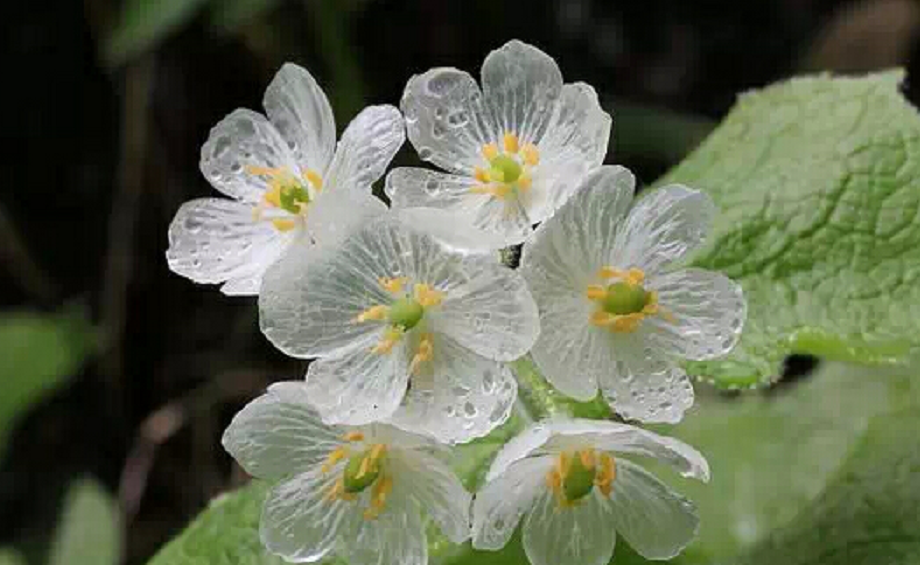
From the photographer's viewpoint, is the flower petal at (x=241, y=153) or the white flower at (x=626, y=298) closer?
the white flower at (x=626, y=298)

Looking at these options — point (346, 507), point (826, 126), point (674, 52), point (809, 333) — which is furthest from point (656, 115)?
point (346, 507)

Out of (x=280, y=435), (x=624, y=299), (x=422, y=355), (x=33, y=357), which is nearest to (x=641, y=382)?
(x=624, y=299)

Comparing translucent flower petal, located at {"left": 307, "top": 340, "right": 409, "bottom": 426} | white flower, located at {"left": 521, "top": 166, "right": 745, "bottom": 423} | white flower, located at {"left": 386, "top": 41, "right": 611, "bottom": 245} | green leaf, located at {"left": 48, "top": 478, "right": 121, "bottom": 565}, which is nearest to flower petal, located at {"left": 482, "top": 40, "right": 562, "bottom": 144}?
white flower, located at {"left": 386, "top": 41, "right": 611, "bottom": 245}

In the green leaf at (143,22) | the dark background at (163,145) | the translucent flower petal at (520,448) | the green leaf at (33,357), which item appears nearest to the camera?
the translucent flower petal at (520,448)

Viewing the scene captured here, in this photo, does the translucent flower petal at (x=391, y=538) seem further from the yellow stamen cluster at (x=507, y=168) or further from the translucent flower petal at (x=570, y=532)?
the yellow stamen cluster at (x=507, y=168)

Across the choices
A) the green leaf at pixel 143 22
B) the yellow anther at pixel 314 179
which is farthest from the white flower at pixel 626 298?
the green leaf at pixel 143 22

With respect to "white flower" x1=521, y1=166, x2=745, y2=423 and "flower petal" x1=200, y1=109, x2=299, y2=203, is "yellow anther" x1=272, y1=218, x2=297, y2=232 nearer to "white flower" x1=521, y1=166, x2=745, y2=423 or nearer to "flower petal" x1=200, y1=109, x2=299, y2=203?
"flower petal" x1=200, y1=109, x2=299, y2=203

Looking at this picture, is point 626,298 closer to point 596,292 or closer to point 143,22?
point 596,292

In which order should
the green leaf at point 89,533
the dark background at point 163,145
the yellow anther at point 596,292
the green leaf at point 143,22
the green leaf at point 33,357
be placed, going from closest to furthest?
the yellow anther at point 596,292 → the green leaf at point 89,533 → the green leaf at point 143,22 → the green leaf at point 33,357 → the dark background at point 163,145
